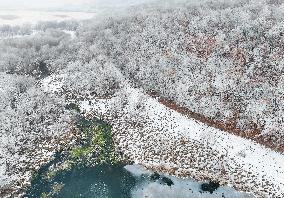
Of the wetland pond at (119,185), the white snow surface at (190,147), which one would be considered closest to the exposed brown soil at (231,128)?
the white snow surface at (190,147)

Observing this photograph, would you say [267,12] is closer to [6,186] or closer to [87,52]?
[87,52]

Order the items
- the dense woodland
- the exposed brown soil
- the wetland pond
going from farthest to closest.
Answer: the dense woodland < the exposed brown soil < the wetland pond

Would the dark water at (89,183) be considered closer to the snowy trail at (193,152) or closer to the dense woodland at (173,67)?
the snowy trail at (193,152)

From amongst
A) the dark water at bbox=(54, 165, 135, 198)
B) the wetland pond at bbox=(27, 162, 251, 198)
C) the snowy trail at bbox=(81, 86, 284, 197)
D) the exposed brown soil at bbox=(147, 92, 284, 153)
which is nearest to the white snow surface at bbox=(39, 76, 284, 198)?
the snowy trail at bbox=(81, 86, 284, 197)

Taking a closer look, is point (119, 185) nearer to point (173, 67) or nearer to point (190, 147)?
point (190, 147)

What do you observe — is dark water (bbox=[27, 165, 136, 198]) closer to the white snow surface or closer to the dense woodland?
the white snow surface
